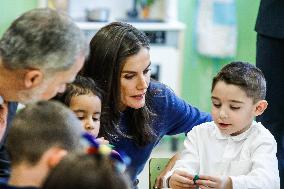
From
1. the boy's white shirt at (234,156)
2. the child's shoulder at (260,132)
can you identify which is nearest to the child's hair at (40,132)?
the boy's white shirt at (234,156)

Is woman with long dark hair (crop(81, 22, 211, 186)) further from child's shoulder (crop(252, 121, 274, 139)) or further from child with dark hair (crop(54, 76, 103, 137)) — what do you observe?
child's shoulder (crop(252, 121, 274, 139))

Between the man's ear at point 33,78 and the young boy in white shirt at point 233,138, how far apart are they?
60 cm

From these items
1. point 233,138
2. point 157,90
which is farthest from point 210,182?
point 157,90

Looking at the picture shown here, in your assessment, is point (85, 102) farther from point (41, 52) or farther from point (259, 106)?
point (259, 106)

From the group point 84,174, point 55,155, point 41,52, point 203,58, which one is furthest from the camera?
point 203,58

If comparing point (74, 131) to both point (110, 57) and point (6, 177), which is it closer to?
point (6, 177)

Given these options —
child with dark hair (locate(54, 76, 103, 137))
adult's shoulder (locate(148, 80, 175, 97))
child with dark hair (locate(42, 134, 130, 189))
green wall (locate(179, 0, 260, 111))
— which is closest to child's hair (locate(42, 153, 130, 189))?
child with dark hair (locate(42, 134, 130, 189))

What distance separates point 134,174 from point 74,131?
2.79 ft

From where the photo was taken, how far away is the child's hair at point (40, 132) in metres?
1.51

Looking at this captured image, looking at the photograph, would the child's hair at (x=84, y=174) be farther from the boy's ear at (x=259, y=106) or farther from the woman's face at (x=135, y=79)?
the boy's ear at (x=259, y=106)

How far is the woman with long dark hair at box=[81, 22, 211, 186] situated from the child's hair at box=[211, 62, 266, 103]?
253mm

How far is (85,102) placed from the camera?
7.08ft

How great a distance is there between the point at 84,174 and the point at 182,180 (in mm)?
930

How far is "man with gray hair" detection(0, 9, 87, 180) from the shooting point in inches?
70.0
